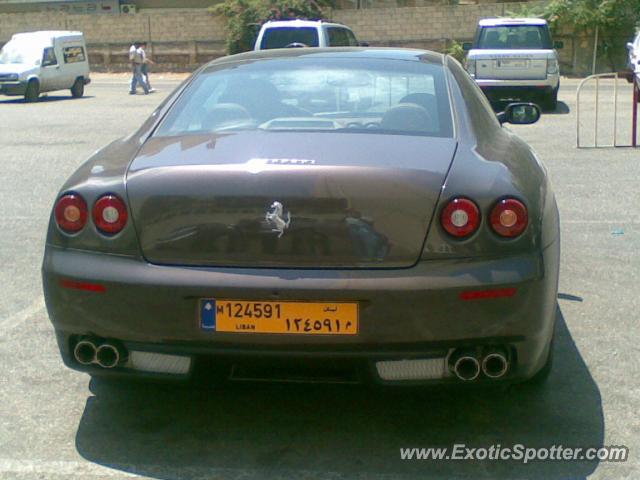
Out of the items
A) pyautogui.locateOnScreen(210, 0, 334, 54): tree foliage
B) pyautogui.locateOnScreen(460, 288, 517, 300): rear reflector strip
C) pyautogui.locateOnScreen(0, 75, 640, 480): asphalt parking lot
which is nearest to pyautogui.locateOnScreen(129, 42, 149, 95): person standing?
pyautogui.locateOnScreen(210, 0, 334, 54): tree foliage

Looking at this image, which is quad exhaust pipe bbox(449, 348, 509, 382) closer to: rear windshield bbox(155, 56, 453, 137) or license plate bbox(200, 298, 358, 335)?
license plate bbox(200, 298, 358, 335)

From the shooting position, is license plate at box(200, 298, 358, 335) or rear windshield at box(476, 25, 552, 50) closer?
license plate at box(200, 298, 358, 335)

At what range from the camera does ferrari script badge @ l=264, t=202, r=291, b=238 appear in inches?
149

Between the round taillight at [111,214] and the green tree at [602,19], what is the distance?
1326 inches

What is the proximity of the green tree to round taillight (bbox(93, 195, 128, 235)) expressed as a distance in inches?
1326

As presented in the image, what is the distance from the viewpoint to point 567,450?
4055 mm

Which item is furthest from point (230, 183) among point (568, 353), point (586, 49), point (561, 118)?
point (586, 49)

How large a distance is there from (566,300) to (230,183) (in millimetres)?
3109

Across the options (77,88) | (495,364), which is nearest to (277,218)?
(495,364)

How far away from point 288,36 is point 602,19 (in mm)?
18131

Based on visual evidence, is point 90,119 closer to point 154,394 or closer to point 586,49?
point 154,394

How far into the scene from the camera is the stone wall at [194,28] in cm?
4009

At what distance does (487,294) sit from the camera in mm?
3770

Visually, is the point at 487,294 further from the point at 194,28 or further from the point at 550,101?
the point at 194,28
